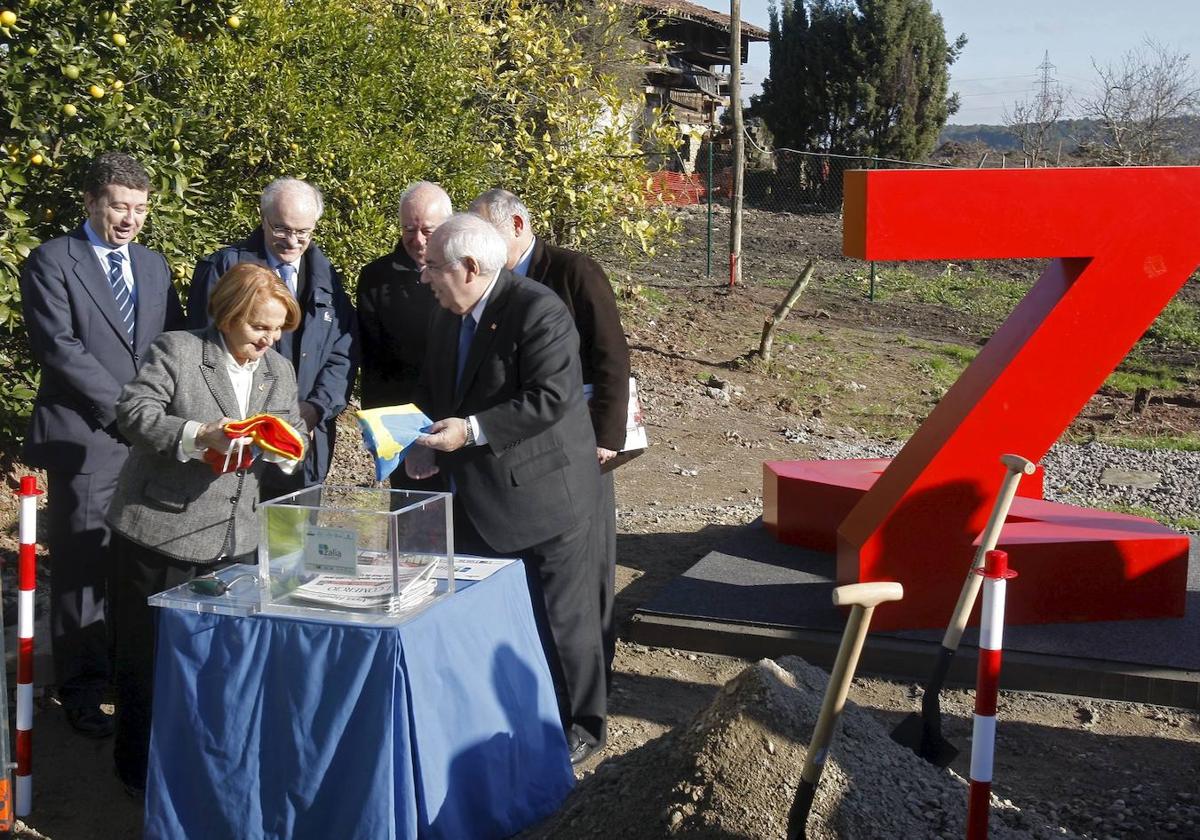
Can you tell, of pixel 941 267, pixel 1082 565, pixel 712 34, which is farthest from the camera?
pixel 712 34

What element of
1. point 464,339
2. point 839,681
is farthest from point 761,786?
point 464,339

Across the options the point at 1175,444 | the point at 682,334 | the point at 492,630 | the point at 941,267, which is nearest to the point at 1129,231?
the point at 492,630

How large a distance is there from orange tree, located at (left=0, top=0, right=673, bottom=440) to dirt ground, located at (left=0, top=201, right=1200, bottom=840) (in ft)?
5.48

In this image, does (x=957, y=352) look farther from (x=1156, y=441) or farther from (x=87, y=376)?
(x=87, y=376)

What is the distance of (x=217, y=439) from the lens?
339cm

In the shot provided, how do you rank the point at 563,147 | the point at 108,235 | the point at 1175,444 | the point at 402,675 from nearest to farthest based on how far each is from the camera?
the point at 402,675
the point at 108,235
the point at 1175,444
the point at 563,147

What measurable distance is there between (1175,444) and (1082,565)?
5.85 meters

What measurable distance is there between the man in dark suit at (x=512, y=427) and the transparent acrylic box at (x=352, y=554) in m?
0.43

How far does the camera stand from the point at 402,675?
9.80 ft

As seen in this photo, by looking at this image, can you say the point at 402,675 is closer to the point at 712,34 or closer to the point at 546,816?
the point at 546,816

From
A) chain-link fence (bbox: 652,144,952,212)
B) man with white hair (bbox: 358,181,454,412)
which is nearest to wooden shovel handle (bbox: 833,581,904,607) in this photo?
man with white hair (bbox: 358,181,454,412)

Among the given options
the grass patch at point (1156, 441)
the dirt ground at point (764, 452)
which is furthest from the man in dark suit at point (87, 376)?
the grass patch at point (1156, 441)

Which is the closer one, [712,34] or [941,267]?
[941,267]

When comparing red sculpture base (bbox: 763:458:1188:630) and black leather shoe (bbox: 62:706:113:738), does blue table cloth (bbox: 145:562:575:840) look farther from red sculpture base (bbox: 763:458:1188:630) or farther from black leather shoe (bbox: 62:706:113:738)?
red sculpture base (bbox: 763:458:1188:630)
